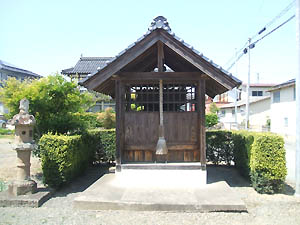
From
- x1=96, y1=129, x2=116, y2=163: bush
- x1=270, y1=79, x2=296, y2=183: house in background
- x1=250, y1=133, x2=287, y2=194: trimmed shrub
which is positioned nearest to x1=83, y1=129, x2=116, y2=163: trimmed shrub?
x1=96, y1=129, x2=116, y2=163: bush

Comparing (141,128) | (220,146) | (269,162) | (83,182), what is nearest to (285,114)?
(220,146)

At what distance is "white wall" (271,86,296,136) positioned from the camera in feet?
69.1

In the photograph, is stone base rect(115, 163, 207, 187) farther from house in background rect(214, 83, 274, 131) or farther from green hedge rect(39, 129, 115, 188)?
house in background rect(214, 83, 274, 131)

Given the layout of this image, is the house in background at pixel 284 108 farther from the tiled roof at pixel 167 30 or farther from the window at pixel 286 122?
the tiled roof at pixel 167 30

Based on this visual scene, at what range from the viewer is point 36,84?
7102 mm

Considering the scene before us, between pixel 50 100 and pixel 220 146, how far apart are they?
22.0 ft

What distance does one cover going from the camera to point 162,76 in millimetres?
6016

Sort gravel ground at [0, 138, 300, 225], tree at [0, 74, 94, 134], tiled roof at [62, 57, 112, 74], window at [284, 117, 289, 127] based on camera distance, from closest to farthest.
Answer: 1. gravel ground at [0, 138, 300, 225]
2. tree at [0, 74, 94, 134]
3. window at [284, 117, 289, 127]
4. tiled roof at [62, 57, 112, 74]

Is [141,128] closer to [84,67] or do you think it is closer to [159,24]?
[159,24]

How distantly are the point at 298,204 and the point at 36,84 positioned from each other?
8.18 m

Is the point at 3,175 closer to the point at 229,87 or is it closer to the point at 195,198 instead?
the point at 195,198

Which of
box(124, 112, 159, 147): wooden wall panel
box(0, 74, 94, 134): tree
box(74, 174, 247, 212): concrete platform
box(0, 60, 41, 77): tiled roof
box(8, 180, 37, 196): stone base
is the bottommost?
box(74, 174, 247, 212): concrete platform

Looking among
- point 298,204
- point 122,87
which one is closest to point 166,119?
point 122,87

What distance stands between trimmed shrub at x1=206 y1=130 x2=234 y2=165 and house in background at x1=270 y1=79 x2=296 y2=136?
1533 centimetres
